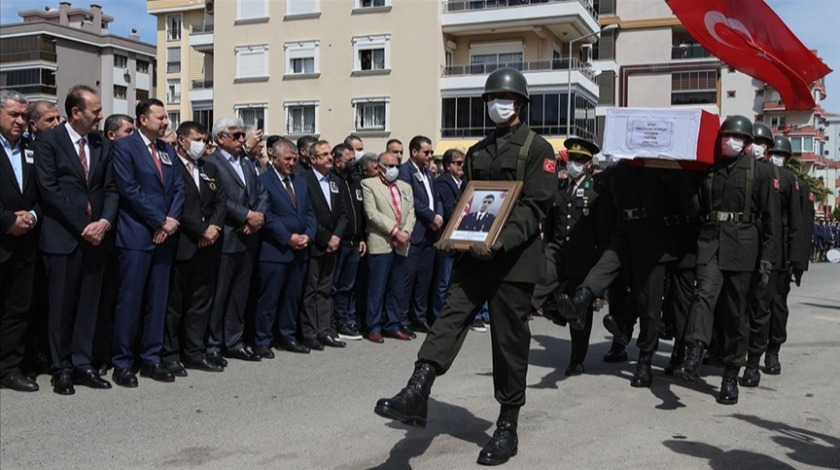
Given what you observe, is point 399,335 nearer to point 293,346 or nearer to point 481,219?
point 293,346

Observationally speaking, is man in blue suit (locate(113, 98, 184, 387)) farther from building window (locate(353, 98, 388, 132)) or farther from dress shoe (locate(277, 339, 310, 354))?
building window (locate(353, 98, 388, 132))

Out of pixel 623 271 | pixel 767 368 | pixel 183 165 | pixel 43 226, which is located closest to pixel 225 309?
pixel 183 165

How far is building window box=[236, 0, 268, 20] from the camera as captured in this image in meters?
49.4

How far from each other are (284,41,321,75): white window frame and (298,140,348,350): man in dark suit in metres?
39.4

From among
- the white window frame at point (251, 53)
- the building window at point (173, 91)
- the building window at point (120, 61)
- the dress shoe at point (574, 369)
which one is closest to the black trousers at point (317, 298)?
the dress shoe at point (574, 369)

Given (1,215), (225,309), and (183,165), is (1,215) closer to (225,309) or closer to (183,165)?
(183,165)

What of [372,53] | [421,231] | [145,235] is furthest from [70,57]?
[145,235]

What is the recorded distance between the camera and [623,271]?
8141 millimetres

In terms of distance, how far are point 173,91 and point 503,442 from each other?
6942 centimetres

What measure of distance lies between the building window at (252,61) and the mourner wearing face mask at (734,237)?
146 ft

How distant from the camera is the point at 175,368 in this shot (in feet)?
25.1

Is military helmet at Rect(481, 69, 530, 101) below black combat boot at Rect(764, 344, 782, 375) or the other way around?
the other way around

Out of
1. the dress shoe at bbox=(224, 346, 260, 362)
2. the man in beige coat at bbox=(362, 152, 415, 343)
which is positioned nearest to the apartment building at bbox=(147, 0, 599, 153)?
the man in beige coat at bbox=(362, 152, 415, 343)

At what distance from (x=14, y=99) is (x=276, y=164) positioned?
9.45 feet
